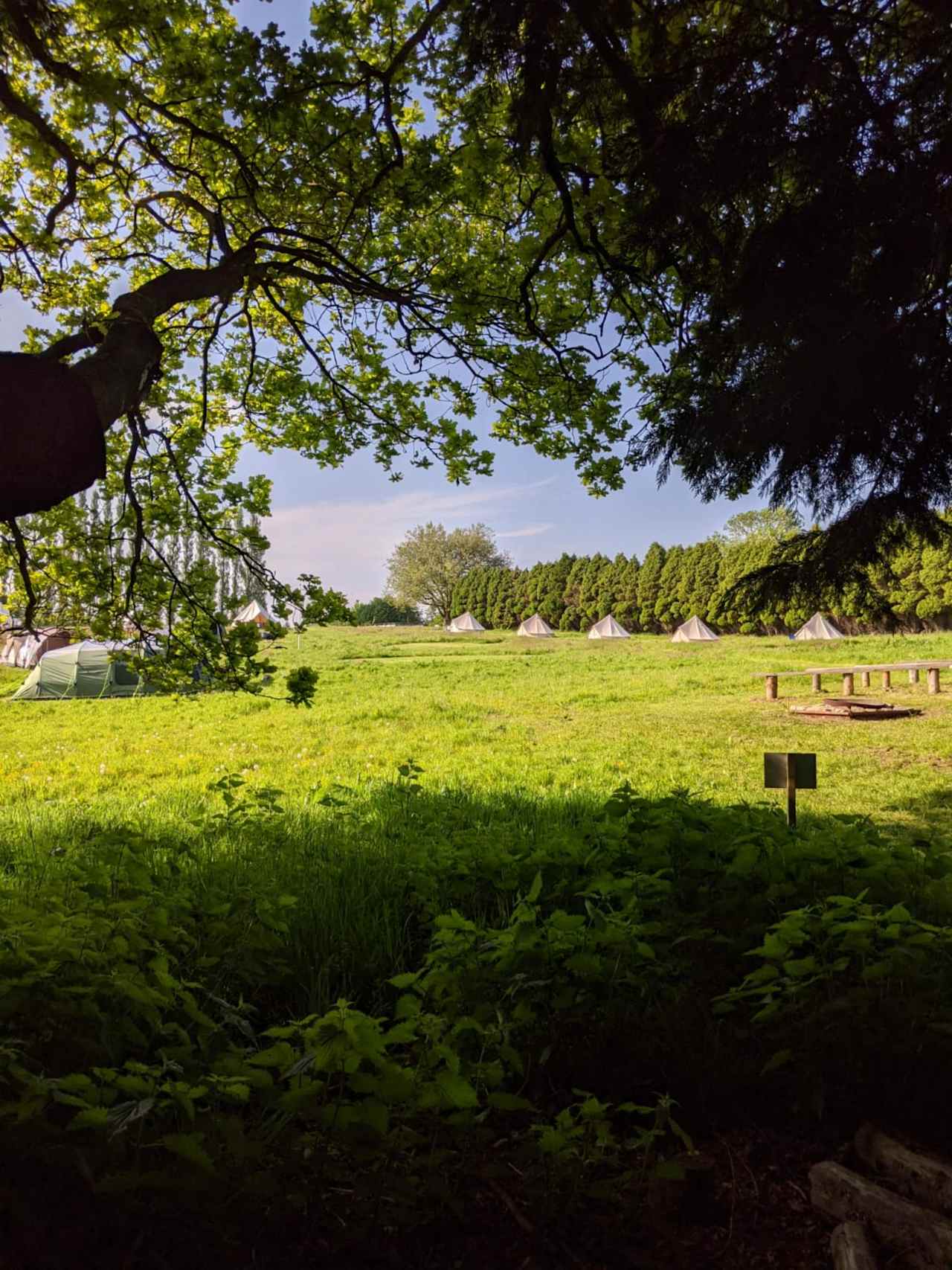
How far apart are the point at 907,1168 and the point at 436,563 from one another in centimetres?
4999

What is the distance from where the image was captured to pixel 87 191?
4.68 m

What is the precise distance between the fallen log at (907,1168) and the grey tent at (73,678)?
15.8 m

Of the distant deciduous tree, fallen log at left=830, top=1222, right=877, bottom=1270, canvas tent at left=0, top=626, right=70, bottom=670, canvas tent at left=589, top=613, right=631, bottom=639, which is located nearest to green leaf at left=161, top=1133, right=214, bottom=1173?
fallen log at left=830, top=1222, right=877, bottom=1270

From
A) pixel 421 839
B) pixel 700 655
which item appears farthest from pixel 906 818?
pixel 700 655

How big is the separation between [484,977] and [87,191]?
16.7 ft

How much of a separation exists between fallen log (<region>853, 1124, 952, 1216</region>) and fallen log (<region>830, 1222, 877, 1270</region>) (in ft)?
0.72

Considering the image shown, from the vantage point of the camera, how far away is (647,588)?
36.0 meters

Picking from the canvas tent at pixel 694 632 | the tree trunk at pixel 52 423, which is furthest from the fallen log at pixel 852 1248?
the canvas tent at pixel 694 632

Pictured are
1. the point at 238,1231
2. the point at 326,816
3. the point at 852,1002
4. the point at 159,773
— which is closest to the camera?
the point at 238,1231

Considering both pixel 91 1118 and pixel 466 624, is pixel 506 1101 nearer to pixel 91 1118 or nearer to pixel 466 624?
pixel 91 1118

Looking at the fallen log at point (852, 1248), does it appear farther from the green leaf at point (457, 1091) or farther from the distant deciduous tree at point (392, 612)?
the distant deciduous tree at point (392, 612)

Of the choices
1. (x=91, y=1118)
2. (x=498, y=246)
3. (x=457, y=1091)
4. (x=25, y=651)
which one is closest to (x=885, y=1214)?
(x=457, y=1091)

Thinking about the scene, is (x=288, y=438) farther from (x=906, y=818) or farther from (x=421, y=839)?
(x=906, y=818)

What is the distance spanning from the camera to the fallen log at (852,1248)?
5.43 feet
